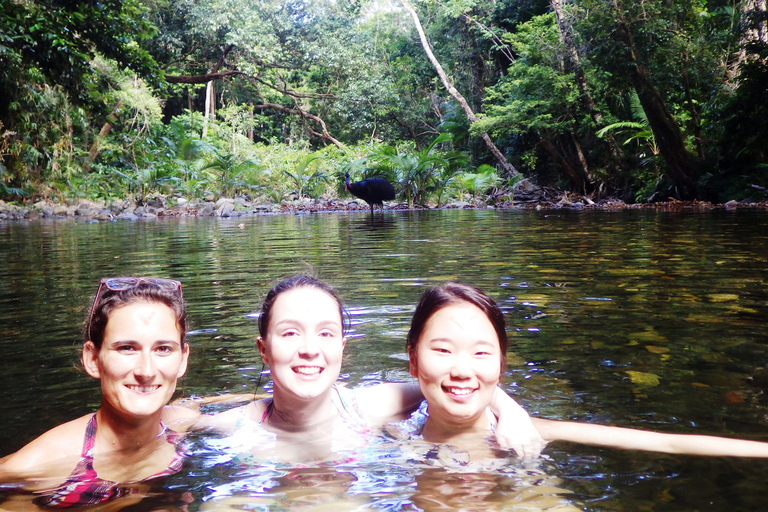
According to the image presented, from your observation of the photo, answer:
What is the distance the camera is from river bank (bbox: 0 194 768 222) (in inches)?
641

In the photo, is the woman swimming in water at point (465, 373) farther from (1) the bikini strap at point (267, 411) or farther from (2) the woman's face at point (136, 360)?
(2) the woman's face at point (136, 360)

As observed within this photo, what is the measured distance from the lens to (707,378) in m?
2.84

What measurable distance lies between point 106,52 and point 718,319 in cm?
1192

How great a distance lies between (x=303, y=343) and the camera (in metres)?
2.37

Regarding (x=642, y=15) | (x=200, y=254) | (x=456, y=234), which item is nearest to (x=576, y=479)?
(x=200, y=254)

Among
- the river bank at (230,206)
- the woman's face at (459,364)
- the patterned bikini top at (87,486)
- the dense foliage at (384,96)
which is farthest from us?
the river bank at (230,206)

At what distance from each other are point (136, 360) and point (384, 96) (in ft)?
89.1

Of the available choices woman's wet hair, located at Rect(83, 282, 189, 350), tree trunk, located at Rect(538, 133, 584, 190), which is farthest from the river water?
tree trunk, located at Rect(538, 133, 584, 190)

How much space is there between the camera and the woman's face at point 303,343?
2361 mm

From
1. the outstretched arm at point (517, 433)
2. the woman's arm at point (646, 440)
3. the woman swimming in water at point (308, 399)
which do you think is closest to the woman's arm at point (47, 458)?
the woman swimming in water at point (308, 399)

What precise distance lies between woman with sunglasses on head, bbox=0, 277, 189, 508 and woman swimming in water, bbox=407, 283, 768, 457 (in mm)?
896

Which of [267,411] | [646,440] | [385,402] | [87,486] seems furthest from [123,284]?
[646,440]

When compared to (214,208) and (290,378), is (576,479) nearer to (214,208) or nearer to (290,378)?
(290,378)

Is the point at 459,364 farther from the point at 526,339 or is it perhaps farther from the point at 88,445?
the point at 526,339
